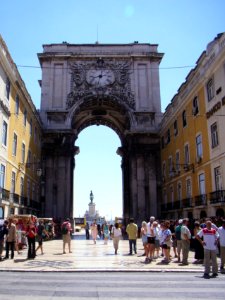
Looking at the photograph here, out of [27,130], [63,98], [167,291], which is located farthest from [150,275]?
[63,98]

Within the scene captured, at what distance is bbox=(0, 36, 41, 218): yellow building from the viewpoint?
25.1 meters

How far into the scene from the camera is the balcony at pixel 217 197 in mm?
21891

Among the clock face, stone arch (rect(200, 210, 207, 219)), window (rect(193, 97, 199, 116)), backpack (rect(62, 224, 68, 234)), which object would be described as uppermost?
the clock face

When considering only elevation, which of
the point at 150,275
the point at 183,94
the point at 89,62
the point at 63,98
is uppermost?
the point at 89,62

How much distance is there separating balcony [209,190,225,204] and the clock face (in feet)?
80.7

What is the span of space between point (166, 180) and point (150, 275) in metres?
28.4

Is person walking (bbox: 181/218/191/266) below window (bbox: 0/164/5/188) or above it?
below

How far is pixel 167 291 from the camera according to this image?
8.57 metres

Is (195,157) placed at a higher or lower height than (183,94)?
lower

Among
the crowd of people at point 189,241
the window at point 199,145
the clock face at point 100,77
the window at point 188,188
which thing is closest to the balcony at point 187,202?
the window at point 188,188

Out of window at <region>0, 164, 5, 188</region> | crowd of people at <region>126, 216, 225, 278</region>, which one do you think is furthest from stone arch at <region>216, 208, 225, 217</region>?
window at <region>0, 164, 5, 188</region>

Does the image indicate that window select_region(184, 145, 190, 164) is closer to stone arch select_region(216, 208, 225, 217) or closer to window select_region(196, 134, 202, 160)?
window select_region(196, 134, 202, 160)

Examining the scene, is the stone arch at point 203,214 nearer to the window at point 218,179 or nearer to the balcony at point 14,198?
the window at point 218,179

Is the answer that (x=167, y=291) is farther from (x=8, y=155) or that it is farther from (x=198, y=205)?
(x=8, y=155)
